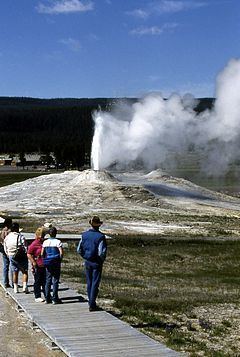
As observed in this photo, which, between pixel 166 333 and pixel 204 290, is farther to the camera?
pixel 204 290

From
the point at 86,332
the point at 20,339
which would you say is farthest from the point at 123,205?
the point at 86,332

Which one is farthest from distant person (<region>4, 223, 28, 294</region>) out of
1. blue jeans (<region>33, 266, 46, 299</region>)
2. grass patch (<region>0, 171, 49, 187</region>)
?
grass patch (<region>0, 171, 49, 187</region>)

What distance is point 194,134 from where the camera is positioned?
57000 millimetres

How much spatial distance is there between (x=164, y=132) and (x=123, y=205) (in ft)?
38.9

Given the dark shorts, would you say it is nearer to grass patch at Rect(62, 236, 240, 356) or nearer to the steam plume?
grass patch at Rect(62, 236, 240, 356)

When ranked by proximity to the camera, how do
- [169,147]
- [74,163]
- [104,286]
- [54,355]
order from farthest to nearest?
[74,163] < [169,147] < [104,286] < [54,355]

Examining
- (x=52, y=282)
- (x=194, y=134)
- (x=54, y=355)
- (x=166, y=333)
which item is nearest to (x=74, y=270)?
(x=52, y=282)

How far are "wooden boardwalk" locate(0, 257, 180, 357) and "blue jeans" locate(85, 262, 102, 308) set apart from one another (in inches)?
11.3

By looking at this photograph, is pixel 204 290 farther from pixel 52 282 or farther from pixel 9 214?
pixel 9 214

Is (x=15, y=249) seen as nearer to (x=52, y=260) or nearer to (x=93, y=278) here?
(x=52, y=260)

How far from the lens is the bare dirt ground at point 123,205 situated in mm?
40312

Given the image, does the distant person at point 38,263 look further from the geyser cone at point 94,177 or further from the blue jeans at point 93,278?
the geyser cone at point 94,177

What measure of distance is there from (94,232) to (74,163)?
12378cm

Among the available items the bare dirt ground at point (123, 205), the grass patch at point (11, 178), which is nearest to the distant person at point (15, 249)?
the bare dirt ground at point (123, 205)
